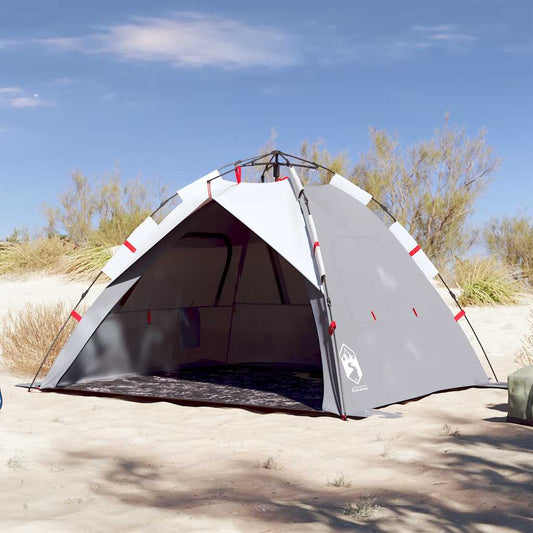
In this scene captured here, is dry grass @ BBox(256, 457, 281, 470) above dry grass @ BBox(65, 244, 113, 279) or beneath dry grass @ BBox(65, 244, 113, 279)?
beneath

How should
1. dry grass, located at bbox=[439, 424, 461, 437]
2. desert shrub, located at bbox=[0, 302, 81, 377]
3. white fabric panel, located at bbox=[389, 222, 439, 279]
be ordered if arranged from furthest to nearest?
1. desert shrub, located at bbox=[0, 302, 81, 377]
2. white fabric panel, located at bbox=[389, 222, 439, 279]
3. dry grass, located at bbox=[439, 424, 461, 437]

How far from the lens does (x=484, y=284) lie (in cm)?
1298

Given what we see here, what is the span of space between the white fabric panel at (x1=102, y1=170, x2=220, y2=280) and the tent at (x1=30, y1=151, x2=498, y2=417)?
0.01 m

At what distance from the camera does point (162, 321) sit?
7.69 metres

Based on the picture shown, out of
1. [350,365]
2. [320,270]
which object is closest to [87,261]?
[320,270]

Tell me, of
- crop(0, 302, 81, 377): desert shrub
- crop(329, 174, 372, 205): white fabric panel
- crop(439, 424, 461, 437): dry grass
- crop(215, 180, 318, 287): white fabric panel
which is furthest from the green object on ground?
crop(0, 302, 81, 377): desert shrub

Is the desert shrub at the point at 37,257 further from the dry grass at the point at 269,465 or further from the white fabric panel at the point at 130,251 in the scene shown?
the dry grass at the point at 269,465

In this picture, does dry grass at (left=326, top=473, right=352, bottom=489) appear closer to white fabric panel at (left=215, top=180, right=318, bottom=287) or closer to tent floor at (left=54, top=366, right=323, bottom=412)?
tent floor at (left=54, top=366, right=323, bottom=412)

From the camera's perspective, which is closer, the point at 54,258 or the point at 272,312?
the point at 272,312

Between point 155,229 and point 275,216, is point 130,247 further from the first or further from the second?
point 275,216

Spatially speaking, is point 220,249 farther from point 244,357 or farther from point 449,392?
point 449,392

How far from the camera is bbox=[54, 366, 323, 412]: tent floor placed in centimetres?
596

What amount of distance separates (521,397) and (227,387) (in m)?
2.67

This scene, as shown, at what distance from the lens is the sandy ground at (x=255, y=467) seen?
10.5ft
